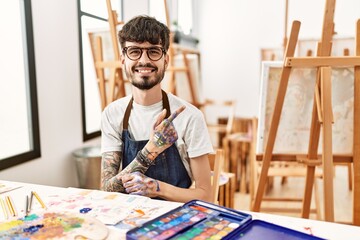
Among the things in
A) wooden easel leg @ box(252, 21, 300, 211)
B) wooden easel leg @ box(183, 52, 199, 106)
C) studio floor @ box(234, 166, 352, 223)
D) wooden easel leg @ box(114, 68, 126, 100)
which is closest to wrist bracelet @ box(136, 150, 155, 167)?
wooden easel leg @ box(252, 21, 300, 211)

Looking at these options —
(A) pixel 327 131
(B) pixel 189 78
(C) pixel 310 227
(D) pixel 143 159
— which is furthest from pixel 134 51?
(B) pixel 189 78

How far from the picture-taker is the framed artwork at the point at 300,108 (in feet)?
5.72

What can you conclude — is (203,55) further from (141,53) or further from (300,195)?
(141,53)

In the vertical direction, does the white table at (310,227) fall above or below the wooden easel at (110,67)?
below

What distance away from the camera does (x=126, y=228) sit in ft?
2.95

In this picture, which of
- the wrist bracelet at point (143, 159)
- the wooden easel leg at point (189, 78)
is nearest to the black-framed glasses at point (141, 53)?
the wrist bracelet at point (143, 159)

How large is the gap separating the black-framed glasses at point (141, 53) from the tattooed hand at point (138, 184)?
45 cm

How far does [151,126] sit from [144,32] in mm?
377

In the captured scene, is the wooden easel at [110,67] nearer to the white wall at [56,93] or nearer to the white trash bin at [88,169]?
the white wall at [56,93]

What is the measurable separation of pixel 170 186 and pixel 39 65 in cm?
154

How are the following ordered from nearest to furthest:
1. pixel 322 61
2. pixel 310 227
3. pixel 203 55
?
1. pixel 310 227
2. pixel 322 61
3. pixel 203 55

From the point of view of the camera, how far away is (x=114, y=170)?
→ 1.35m

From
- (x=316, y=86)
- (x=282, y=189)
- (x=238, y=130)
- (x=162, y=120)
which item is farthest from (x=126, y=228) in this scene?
(x=238, y=130)

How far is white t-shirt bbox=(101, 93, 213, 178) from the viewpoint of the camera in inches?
52.3
